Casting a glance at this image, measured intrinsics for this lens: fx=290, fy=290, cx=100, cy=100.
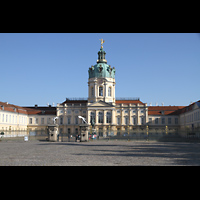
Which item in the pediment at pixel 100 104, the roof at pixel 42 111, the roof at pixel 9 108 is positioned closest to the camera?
the roof at pixel 9 108

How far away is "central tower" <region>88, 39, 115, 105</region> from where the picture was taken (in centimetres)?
8250

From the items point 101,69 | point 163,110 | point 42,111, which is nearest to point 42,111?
point 42,111

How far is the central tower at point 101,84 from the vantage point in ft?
271

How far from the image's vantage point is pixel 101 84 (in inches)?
3260

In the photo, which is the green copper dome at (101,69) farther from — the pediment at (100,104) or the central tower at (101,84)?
the pediment at (100,104)

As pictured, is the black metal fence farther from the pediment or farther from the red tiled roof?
the red tiled roof

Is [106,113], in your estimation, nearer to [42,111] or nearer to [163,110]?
[163,110]

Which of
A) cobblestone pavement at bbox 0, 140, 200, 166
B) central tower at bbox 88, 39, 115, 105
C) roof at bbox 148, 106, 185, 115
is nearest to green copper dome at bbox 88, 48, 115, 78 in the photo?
central tower at bbox 88, 39, 115, 105

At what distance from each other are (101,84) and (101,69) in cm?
455

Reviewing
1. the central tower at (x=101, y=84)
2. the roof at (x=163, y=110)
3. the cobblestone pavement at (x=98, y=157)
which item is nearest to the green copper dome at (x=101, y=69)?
the central tower at (x=101, y=84)

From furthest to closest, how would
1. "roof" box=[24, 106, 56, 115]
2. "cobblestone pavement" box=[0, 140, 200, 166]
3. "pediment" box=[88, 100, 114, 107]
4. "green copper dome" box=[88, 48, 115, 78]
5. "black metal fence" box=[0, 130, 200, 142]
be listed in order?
"roof" box=[24, 106, 56, 115] < "green copper dome" box=[88, 48, 115, 78] < "pediment" box=[88, 100, 114, 107] < "black metal fence" box=[0, 130, 200, 142] < "cobblestone pavement" box=[0, 140, 200, 166]
